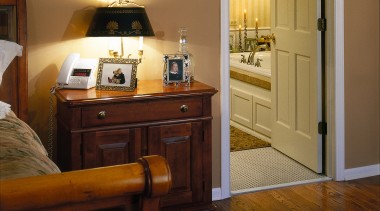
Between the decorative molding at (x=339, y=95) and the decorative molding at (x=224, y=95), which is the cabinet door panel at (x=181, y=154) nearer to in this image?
the decorative molding at (x=224, y=95)

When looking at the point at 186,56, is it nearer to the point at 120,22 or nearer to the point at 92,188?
the point at 120,22

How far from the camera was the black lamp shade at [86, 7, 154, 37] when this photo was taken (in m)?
3.39

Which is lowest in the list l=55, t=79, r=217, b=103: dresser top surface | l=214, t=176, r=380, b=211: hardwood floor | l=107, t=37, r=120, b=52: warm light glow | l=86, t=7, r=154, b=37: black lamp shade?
l=214, t=176, r=380, b=211: hardwood floor

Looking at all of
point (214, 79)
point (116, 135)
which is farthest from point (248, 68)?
point (116, 135)

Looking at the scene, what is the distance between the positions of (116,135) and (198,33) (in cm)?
94

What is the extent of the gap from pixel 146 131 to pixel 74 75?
0.51 metres

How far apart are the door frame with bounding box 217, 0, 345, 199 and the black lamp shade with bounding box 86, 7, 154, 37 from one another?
72 cm

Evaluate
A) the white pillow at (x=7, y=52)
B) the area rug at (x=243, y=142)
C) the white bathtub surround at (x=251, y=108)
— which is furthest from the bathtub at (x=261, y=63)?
the white pillow at (x=7, y=52)

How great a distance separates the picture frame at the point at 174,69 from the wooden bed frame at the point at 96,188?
7.15ft

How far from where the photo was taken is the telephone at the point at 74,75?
346cm

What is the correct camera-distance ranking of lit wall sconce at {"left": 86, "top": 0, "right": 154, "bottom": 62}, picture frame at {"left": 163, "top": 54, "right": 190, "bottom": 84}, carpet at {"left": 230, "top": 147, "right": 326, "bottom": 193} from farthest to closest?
carpet at {"left": 230, "top": 147, "right": 326, "bottom": 193} → picture frame at {"left": 163, "top": 54, "right": 190, "bottom": 84} → lit wall sconce at {"left": 86, "top": 0, "right": 154, "bottom": 62}

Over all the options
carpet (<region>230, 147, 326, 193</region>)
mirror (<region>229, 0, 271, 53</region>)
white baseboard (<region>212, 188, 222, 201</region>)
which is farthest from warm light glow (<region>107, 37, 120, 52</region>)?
mirror (<region>229, 0, 271, 53</region>)

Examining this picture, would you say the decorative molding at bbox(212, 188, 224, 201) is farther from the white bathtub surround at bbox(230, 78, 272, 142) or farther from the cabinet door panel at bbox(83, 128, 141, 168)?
the white bathtub surround at bbox(230, 78, 272, 142)

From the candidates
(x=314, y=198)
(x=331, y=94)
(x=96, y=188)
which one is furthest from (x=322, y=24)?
(x=96, y=188)
